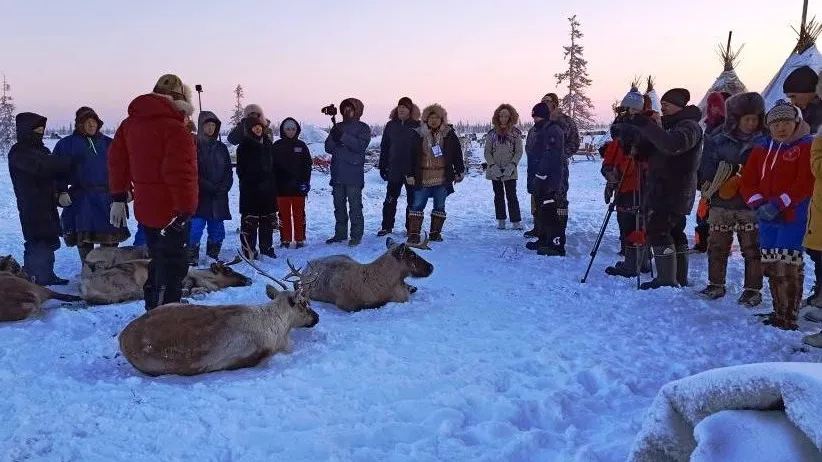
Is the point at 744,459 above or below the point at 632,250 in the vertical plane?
above

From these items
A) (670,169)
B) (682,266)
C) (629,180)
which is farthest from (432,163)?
(682,266)

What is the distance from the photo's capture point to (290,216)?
9031 millimetres

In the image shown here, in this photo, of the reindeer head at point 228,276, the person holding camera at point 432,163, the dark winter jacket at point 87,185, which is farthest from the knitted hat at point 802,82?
the dark winter jacket at point 87,185

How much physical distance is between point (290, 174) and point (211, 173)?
1.24 meters

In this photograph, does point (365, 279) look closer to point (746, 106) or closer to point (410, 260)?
point (410, 260)

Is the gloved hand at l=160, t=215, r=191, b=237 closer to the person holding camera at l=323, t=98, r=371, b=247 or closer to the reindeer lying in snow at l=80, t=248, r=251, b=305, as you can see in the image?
the reindeer lying in snow at l=80, t=248, r=251, b=305

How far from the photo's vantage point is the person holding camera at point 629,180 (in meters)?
6.33

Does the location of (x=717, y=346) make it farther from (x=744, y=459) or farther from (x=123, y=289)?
(x=123, y=289)

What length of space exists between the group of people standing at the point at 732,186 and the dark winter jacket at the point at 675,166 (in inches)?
0.4

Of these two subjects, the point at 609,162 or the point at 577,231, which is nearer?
the point at 609,162

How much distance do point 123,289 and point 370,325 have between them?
2687 mm

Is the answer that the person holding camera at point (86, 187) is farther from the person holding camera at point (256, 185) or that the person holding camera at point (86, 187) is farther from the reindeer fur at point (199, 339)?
the reindeer fur at point (199, 339)

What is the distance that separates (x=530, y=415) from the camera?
3.48m

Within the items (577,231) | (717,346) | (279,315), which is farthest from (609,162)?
(279,315)
